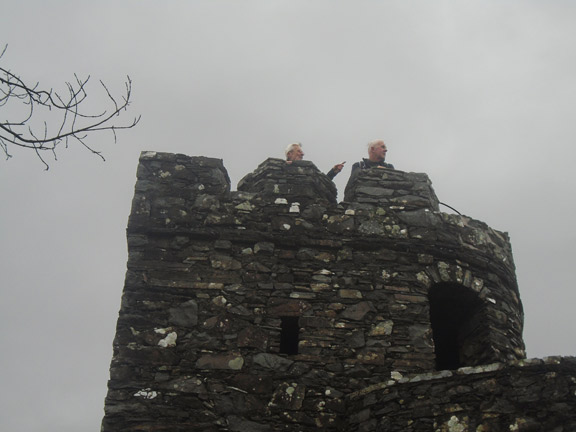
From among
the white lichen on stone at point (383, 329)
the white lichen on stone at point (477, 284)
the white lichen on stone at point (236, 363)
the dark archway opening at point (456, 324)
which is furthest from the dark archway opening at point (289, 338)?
the white lichen on stone at point (477, 284)

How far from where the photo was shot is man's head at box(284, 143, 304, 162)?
10227mm

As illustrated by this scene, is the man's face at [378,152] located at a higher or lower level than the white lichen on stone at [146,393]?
higher

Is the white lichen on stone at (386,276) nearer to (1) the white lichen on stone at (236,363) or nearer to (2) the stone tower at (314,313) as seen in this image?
(2) the stone tower at (314,313)

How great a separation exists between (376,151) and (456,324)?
2.28 m

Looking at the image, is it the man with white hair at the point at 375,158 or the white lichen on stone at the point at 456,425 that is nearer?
the white lichen on stone at the point at 456,425

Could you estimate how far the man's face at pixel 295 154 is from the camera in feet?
33.5

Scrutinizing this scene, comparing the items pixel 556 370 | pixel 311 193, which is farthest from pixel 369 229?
pixel 556 370

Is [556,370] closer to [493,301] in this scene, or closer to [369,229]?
[493,301]

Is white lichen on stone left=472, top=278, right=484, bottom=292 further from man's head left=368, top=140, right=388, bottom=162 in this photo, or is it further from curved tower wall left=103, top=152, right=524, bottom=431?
man's head left=368, top=140, right=388, bottom=162

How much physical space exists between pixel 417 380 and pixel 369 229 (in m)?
2.24

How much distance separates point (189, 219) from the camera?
9.27 m

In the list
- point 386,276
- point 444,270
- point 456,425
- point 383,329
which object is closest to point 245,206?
point 386,276

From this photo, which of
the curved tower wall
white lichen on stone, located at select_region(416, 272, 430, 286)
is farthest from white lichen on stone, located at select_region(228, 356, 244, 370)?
white lichen on stone, located at select_region(416, 272, 430, 286)

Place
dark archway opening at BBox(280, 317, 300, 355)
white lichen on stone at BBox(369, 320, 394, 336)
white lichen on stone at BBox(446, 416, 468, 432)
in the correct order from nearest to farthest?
white lichen on stone at BBox(446, 416, 468, 432), white lichen on stone at BBox(369, 320, 394, 336), dark archway opening at BBox(280, 317, 300, 355)
